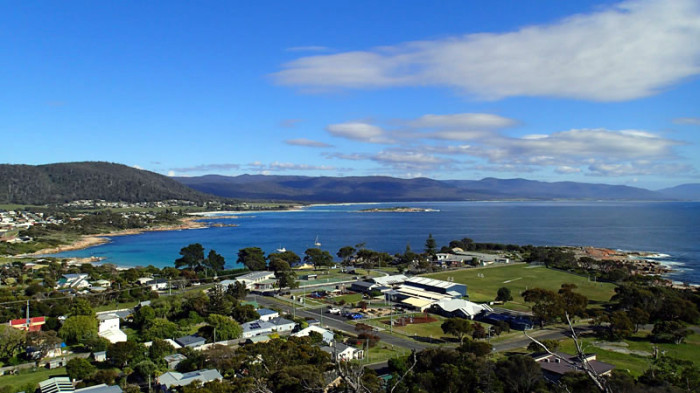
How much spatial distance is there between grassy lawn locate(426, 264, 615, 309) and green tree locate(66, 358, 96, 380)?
61.7 ft

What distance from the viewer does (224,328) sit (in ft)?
57.9

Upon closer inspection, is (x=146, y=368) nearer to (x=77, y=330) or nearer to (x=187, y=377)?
(x=187, y=377)

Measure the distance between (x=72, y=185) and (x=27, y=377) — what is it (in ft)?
439

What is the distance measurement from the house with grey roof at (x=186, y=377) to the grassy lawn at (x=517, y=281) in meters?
16.1

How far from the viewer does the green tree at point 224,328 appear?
17.5 metres

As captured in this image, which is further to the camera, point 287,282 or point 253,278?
point 253,278

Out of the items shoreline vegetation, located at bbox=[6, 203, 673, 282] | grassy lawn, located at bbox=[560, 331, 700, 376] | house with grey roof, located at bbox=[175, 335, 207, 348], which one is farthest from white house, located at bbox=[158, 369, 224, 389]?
shoreline vegetation, located at bbox=[6, 203, 673, 282]

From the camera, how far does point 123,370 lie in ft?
47.8

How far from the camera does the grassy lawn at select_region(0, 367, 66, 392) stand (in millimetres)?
12986

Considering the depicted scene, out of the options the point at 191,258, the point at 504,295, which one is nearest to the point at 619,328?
the point at 504,295

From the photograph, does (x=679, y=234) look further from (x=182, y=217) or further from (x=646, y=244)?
(x=182, y=217)

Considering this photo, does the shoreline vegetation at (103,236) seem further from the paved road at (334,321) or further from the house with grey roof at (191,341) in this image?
the house with grey roof at (191,341)

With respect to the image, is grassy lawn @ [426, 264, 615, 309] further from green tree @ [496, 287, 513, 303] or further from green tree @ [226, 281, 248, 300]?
green tree @ [226, 281, 248, 300]

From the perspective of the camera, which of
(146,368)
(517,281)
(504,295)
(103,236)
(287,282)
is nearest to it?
(146,368)
